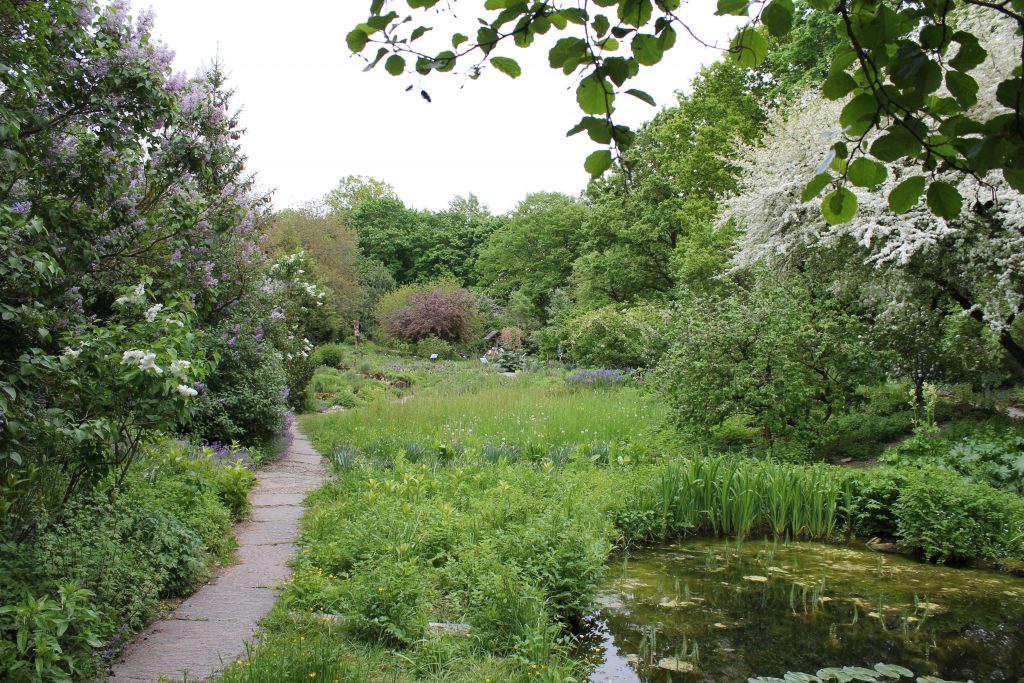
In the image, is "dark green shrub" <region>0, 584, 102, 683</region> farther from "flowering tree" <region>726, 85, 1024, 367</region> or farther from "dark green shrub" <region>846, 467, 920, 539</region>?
"flowering tree" <region>726, 85, 1024, 367</region>

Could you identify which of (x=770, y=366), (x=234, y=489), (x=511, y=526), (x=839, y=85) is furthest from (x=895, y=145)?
(x=770, y=366)

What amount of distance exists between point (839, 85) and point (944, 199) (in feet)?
1.12

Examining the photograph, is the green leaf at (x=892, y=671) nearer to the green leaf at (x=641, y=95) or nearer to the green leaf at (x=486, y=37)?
the green leaf at (x=641, y=95)

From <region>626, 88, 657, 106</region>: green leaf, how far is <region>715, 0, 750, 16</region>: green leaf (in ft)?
1.04

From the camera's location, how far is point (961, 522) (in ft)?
16.7

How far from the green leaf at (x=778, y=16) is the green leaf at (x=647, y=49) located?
0.85 ft

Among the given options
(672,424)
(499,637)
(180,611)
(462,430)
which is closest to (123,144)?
(180,611)

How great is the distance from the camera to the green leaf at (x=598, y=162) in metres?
1.57

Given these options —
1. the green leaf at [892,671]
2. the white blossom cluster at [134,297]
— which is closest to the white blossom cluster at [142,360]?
the white blossom cluster at [134,297]

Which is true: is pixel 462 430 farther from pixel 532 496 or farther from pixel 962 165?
pixel 962 165

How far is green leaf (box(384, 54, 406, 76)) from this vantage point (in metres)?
1.67

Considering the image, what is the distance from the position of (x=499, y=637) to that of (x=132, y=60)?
411 cm

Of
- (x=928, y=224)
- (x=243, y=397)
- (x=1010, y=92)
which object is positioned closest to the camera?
(x=1010, y=92)

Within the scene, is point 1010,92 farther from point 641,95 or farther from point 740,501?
point 740,501
